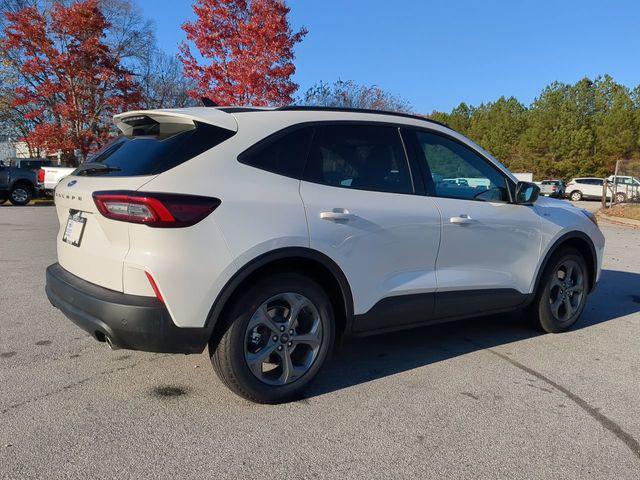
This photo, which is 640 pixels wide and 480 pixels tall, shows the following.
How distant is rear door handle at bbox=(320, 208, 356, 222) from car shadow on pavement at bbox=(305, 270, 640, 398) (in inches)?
44.9

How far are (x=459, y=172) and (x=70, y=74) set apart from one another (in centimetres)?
2207

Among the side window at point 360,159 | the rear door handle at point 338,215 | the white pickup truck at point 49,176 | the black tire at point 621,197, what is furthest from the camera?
the black tire at point 621,197

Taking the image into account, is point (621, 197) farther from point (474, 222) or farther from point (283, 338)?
point (283, 338)

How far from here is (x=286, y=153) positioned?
334 cm

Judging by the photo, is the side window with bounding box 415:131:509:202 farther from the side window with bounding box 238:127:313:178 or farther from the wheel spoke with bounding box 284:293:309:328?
the wheel spoke with bounding box 284:293:309:328

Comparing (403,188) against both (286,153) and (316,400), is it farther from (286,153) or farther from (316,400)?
(316,400)

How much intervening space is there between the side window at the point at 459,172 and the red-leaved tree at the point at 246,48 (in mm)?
15452

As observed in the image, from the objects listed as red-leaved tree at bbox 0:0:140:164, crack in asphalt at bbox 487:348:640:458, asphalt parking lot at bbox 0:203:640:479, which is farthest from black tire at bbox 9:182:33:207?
crack in asphalt at bbox 487:348:640:458

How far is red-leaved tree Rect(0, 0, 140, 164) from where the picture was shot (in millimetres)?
21594

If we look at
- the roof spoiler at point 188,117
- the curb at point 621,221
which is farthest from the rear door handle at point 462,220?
the curb at point 621,221

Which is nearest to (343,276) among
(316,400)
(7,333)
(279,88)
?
(316,400)

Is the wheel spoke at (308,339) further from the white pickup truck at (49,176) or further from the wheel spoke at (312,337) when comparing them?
the white pickup truck at (49,176)

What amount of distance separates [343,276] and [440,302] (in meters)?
0.96

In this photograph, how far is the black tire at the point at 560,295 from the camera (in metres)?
4.80
